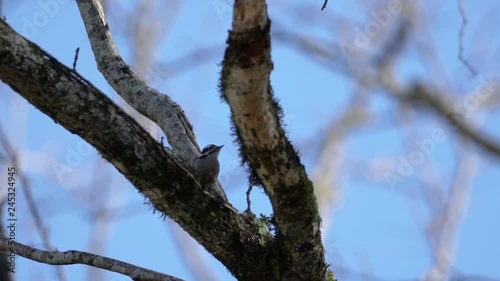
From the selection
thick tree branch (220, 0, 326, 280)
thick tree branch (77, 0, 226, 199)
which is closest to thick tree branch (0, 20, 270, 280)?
thick tree branch (220, 0, 326, 280)

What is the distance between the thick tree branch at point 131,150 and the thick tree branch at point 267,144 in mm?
177

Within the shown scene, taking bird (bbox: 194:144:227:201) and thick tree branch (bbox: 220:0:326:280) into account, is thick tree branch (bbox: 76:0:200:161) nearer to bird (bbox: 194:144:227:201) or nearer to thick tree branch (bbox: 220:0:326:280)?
bird (bbox: 194:144:227:201)

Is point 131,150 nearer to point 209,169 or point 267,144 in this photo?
point 267,144

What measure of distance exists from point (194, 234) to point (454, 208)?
6307 millimetres

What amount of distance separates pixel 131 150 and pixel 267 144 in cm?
47

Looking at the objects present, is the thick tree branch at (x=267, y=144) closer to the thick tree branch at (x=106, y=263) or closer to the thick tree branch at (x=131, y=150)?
the thick tree branch at (x=131, y=150)

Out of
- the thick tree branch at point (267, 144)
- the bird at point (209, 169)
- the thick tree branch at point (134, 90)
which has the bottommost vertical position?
the thick tree branch at point (267, 144)

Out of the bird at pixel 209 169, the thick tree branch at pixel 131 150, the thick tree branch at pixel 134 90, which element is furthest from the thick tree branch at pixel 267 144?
the thick tree branch at pixel 134 90

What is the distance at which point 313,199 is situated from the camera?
9.09 feet

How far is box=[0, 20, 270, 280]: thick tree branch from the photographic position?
2.45 metres

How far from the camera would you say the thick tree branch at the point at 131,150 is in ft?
8.02

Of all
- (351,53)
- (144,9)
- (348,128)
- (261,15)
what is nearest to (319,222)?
(261,15)

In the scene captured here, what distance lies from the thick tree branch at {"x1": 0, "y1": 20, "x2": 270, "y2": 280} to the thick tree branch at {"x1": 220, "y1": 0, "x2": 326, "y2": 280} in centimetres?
18

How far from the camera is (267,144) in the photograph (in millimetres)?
2545
